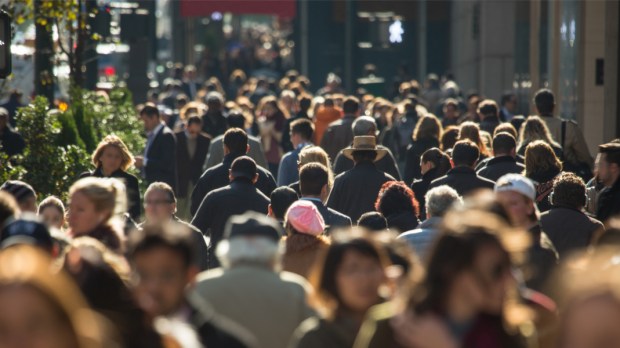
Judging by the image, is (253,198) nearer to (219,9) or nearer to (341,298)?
(341,298)

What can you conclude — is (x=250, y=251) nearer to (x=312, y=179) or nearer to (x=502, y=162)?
(x=312, y=179)

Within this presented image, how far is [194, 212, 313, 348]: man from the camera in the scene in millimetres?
6656

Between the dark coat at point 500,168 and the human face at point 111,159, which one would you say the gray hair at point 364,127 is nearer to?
the dark coat at point 500,168

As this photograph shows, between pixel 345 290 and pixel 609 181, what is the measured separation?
5.87 metres

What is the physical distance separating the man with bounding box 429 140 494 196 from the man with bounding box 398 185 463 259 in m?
2.61

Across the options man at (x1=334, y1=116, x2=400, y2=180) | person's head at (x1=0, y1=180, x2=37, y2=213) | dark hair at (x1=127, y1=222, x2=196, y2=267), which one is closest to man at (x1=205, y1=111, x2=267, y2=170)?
man at (x1=334, y1=116, x2=400, y2=180)

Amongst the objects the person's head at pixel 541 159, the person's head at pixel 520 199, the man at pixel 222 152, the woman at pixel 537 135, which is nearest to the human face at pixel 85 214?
the person's head at pixel 520 199

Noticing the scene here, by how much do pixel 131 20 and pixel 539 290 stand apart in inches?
678

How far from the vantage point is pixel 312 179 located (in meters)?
11.8

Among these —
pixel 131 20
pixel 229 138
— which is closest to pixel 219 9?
pixel 131 20

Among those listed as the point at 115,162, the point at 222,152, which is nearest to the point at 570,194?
the point at 115,162

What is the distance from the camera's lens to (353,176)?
1359cm

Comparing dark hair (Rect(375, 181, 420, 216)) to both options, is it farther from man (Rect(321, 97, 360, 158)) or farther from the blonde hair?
man (Rect(321, 97, 360, 158))

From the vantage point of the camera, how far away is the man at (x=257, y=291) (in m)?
6.66
